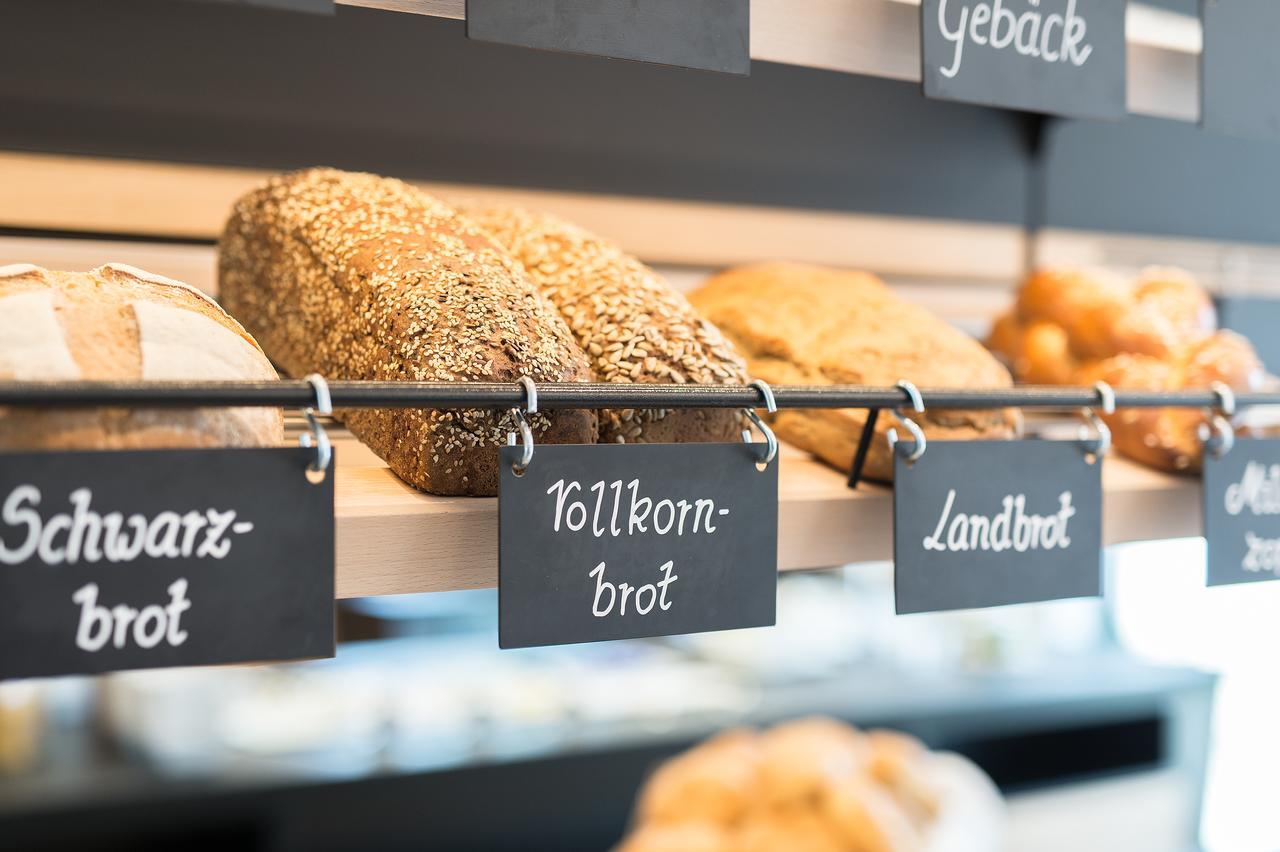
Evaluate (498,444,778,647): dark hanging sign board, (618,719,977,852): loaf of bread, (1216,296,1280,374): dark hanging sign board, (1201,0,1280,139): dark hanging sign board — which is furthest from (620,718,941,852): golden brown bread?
(1216,296,1280,374): dark hanging sign board

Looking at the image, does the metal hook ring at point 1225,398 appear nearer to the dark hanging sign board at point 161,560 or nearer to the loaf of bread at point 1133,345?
the loaf of bread at point 1133,345

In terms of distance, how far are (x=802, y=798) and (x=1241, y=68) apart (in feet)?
3.50

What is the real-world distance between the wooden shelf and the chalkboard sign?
5 centimetres

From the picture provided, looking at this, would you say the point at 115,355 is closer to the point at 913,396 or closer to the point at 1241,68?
the point at 913,396

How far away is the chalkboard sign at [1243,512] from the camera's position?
121 cm

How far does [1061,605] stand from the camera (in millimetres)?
3273

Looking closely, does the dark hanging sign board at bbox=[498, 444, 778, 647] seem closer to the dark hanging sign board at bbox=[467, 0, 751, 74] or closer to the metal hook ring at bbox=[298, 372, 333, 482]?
the metal hook ring at bbox=[298, 372, 333, 482]

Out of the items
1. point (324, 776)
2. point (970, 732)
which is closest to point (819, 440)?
point (324, 776)

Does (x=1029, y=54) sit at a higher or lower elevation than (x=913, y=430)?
higher

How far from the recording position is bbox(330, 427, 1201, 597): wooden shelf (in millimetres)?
854

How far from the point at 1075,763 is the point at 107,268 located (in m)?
2.89

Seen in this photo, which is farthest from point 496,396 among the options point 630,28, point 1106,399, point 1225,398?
point 1225,398

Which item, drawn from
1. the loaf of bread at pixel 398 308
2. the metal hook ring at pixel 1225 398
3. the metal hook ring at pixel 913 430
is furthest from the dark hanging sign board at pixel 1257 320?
the loaf of bread at pixel 398 308

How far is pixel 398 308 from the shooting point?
3.11ft
